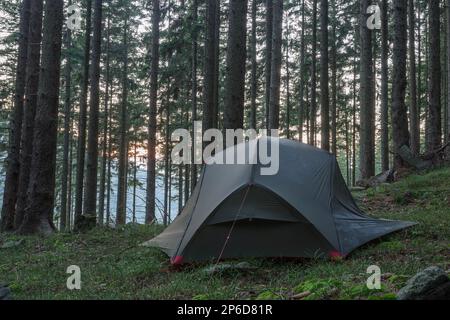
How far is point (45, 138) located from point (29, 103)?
3.06 metres

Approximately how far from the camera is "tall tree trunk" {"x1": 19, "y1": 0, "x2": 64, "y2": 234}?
Result: 33.6 ft

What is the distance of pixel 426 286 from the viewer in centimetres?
361

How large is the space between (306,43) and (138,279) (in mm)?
24809

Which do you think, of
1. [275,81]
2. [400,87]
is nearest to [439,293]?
[275,81]

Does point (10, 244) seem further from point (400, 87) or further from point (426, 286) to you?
point (400, 87)

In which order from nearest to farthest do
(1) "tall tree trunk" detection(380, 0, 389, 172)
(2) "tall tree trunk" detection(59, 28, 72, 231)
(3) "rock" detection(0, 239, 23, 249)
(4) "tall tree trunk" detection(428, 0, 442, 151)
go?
(3) "rock" detection(0, 239, 23, 249), (4) "tall tree trunk" detection(428, 0, 442, 151), (1) "tall tree trunk" detection(380, 0, 389, 172), (2) "tall tree trunk" detection(59, 28, 72, 231)

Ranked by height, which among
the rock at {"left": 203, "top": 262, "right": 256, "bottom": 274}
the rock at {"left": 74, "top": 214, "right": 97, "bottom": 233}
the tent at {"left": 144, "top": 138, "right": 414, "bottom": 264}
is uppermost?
the tent at {"left": 144, "top": 138, "right": 414, "bottom": 264}

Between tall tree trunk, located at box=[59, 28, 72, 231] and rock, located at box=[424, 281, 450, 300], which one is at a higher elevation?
tall tree trunk, located at box=[59, 28, 72, 231]

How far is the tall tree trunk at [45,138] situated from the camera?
403 inches

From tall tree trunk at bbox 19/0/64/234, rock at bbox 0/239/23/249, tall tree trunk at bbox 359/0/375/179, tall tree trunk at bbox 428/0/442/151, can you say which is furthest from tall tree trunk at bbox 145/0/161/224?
tall tree trunk at bbox 428/0/442/151

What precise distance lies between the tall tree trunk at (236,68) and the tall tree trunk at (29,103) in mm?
6276

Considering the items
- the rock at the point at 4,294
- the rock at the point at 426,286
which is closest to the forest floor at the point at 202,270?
the rock at the point at 426,286

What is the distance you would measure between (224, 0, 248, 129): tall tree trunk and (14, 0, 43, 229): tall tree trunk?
6276 mm

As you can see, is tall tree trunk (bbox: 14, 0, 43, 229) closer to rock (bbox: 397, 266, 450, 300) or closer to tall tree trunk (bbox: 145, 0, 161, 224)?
tall tree trunk (bbox: 145, 0, 161, 224)
